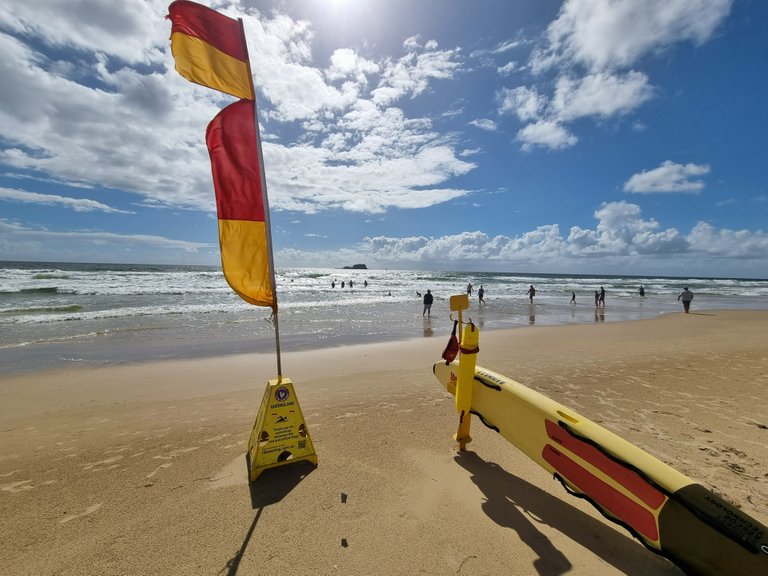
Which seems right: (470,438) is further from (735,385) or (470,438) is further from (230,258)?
(735,385)

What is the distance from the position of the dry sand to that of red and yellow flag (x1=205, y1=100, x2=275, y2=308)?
6.90 ft

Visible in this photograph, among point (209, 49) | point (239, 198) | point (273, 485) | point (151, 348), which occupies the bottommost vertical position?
point (151, 348)

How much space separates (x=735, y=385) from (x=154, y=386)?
12110 millimetres

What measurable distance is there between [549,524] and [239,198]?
4174mm

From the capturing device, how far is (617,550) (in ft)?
9.29

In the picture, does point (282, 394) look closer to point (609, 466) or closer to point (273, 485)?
point (273, 485)

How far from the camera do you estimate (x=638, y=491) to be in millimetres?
2623

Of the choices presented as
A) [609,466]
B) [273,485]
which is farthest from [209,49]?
[609,466]

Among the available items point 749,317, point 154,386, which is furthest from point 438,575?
point 749,317

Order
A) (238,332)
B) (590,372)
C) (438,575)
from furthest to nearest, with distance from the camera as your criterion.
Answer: (238,332), (590,372), (438,575)

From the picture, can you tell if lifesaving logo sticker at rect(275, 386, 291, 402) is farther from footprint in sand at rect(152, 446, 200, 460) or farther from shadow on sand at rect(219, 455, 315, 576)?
footprint in sand at rect(152, 446, 200, 460)

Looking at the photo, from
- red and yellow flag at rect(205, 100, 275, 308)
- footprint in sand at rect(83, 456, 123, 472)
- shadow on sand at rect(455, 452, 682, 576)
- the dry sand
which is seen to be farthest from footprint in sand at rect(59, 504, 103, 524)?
shadow on sand at rect(455, 452, 682, 576)

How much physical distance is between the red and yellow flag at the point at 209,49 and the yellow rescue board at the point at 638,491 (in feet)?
14.1

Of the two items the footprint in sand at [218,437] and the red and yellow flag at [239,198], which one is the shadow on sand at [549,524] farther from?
the footprint in sand at [218,437]
